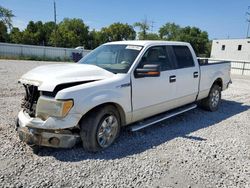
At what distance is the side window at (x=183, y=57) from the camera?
5258 millimetres

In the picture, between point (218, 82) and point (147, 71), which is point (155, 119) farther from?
point (218, 82)

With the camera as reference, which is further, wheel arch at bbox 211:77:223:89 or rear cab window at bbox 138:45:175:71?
wheel arch at bbox 211:77:223:89

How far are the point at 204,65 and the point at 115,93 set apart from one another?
334 centimetres

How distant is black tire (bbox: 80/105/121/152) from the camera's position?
357 cm

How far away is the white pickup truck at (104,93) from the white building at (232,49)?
135ft

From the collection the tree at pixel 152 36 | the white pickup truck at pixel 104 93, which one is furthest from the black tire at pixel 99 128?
the tree at pixel 152 36

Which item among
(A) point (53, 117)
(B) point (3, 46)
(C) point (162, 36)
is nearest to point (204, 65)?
(A) point (53, 117)

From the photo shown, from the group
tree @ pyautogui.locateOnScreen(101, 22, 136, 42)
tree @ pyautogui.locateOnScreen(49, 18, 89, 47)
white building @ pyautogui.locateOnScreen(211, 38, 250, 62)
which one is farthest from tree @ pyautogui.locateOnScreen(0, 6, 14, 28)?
white building @ pyautogui.locateOnScreen(211, 38, 250, 62)

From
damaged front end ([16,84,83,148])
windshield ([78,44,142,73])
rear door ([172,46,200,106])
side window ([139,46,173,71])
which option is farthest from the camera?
rear door ([172,46,200,106])

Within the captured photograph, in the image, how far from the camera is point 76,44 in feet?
193

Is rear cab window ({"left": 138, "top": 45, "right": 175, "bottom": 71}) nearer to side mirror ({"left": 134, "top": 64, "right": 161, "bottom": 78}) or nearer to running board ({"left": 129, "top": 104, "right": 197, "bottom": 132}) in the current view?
side mirror ({"left": 134, "top": 64, "right": 161, "bottom": 78})

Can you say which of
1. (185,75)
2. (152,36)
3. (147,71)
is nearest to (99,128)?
(147,71)

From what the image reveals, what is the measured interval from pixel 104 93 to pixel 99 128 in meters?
0.58

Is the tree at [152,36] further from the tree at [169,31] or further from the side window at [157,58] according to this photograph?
the side window at [157,58]
